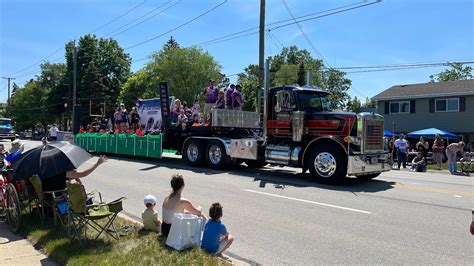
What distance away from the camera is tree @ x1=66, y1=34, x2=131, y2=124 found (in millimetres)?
61719

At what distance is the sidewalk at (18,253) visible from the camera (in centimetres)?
549

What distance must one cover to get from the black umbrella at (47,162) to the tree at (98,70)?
55.1 metres

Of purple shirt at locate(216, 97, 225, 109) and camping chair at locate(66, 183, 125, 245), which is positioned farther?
purple shirt at locate(216, 97, 225, 109)

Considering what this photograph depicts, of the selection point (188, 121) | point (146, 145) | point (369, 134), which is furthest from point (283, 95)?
point (146, 145)

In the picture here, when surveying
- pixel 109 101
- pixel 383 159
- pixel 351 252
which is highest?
pixel 109 101

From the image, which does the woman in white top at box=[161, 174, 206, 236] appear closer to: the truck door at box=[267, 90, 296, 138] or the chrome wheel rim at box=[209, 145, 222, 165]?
the truck door at box=[267, 90, 296, 138]

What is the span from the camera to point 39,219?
737 cm

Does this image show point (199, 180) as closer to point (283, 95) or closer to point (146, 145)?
point (283, 95)

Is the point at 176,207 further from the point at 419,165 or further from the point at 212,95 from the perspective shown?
the point at 419,165

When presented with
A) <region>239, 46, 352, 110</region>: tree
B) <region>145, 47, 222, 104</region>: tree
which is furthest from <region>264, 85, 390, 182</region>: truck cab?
<region>145, 47, 222, 104</region>: tree

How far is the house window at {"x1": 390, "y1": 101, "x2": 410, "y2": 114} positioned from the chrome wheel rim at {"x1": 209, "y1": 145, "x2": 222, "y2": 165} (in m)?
23.2

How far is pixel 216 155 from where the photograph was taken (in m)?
16.3

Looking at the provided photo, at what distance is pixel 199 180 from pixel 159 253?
25.0ft

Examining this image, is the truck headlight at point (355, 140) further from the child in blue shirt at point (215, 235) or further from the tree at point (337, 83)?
the tree at point (337, 83)
